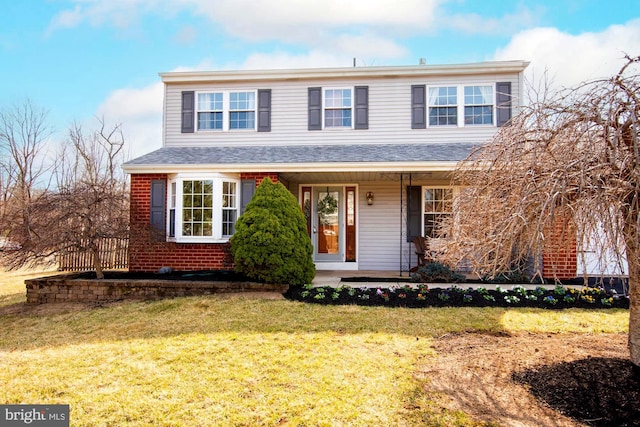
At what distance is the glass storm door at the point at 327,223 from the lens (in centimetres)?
1109

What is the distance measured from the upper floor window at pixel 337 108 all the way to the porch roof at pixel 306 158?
75cm

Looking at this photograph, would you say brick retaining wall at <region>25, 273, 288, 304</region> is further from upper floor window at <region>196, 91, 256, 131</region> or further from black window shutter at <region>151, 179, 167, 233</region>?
upper floor window at <region>196, 91, 256, 131</region>

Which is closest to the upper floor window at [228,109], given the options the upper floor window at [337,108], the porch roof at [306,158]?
the porch roof at [306,158]

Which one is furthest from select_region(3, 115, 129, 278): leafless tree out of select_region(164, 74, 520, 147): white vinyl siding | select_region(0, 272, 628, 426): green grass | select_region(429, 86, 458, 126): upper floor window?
select_region(429, 86, 458, 126): upper floor window

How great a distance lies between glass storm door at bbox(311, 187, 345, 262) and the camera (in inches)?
437

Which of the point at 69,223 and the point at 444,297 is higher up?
the point at 69,223

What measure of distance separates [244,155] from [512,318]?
7158 millimetres

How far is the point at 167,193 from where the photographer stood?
385 inches

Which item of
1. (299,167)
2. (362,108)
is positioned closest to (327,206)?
(299,167)

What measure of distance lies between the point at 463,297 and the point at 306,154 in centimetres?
514

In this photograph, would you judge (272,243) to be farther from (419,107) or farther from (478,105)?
(478,105)

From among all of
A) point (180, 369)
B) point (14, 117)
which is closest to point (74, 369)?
point (180, 369)

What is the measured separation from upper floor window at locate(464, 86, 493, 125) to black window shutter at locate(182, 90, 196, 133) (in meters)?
7.50

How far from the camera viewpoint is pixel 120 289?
Result: 795 centimetres
